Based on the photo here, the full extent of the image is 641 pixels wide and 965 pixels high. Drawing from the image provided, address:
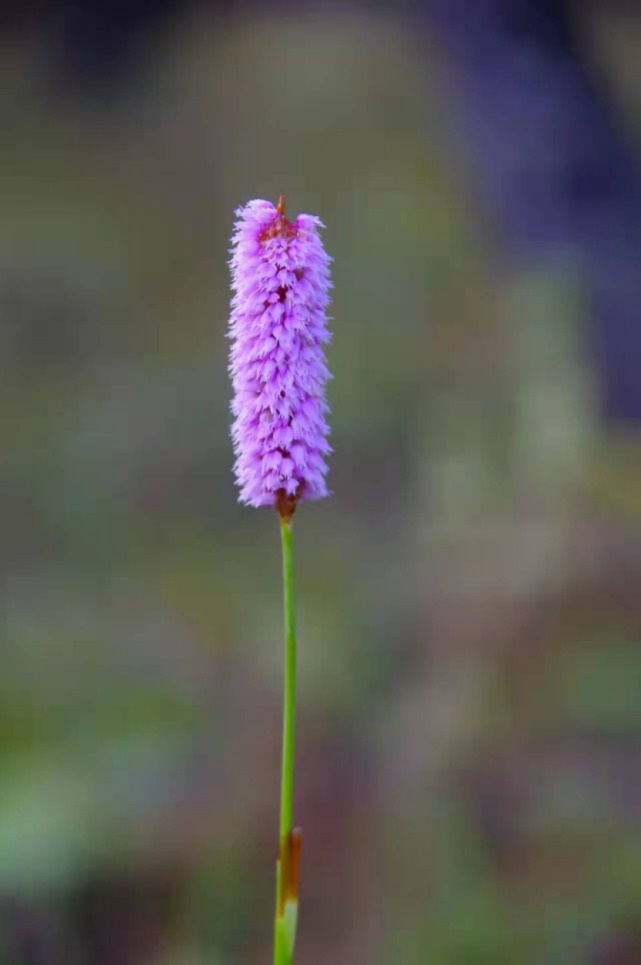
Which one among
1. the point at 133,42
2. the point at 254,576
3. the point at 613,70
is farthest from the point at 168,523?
the point at 613,70


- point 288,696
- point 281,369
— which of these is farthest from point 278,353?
point 288,696

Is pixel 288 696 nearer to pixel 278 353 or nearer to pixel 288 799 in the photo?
pixel 288 799

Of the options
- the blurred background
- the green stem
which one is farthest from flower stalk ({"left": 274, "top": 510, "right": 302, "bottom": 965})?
the blurred background

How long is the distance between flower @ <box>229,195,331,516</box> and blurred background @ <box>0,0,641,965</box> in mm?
1531

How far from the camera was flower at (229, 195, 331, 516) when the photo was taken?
104 centimetres

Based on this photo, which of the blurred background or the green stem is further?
the blurred background

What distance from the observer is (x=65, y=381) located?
11.4 ft

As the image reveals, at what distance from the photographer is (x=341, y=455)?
11.3ft

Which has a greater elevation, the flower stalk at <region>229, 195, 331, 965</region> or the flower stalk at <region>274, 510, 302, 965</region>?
the flower stalk at <region>229, 195, 331, 965</region>

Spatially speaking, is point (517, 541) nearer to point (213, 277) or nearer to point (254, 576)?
point (254, 576)

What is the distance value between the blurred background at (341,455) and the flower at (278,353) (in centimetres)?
153

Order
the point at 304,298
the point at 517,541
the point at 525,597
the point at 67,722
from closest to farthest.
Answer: the point at 304,298 < the point at 67,722 < the point at 525,597 < the point at 517,541

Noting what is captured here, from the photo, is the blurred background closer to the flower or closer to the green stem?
the green stem

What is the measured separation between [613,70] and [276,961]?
333cm
